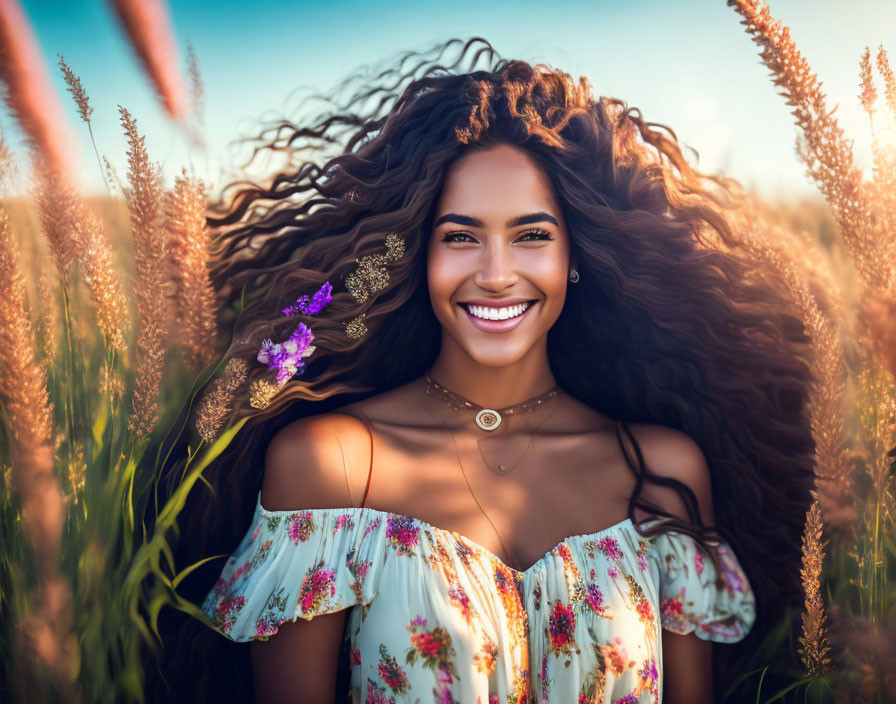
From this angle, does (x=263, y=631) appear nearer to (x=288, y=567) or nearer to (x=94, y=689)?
(x=288, y=567)

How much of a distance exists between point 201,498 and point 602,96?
157 centimetres

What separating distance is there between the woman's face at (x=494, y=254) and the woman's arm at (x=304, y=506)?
1.40 ft

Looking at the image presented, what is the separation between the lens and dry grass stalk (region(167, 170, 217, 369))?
176cm

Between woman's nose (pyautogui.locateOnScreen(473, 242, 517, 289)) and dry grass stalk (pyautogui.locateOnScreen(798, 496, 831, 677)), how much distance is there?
0.88 m

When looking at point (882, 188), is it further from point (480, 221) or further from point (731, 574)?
point (731, 574)

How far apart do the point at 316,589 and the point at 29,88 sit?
4.08 ft

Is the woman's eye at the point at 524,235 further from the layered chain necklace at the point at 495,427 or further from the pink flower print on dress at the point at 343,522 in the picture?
the pink flower print on dress at the point at 343,522

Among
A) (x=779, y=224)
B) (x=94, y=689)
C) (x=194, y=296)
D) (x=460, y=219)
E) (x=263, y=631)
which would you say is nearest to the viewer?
(x=94, y=689)

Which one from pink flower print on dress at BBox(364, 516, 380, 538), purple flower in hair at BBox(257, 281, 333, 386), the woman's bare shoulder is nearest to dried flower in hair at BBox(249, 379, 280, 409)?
purple flower in hair at BBox(257, 281, 333, 386)

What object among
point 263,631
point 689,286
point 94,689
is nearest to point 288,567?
point 263,631

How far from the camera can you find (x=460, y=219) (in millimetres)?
2156

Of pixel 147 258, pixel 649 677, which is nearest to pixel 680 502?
pixel 649 677

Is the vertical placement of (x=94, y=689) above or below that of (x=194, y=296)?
below

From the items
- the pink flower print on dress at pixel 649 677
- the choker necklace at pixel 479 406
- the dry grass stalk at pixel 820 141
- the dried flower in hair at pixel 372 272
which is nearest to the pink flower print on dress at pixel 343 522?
the choker necklace at pixel 479 406
